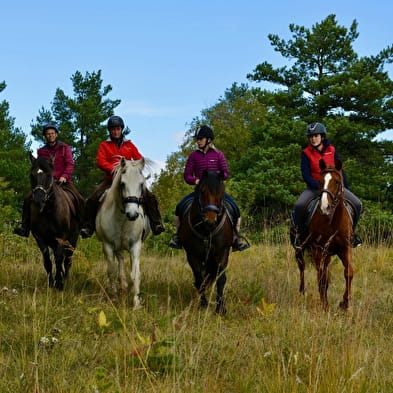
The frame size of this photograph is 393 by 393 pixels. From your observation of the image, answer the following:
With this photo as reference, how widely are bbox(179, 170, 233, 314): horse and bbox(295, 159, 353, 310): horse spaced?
116cm

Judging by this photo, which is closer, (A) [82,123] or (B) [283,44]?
(B) [283,44]

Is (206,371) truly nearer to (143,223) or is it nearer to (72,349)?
(72,349)

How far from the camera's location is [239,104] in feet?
158

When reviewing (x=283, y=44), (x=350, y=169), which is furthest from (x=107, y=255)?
(x=283, y=44)

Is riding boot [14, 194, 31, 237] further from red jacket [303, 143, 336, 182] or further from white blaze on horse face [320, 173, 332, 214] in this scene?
white blaze on horse face [320, 173, 332, 214]

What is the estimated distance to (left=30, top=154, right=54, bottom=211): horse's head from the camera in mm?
7840

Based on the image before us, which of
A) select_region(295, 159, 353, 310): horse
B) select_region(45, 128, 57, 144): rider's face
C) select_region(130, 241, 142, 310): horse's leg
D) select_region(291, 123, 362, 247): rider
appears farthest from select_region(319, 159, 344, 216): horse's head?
select_region(45, 128, 57, 144): rider's face

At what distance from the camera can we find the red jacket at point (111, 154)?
851cm

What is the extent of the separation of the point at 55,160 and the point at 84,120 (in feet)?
111

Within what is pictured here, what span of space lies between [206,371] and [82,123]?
3970cm

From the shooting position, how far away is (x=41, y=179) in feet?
26.0

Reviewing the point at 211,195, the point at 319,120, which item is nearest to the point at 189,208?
the point at 211,195

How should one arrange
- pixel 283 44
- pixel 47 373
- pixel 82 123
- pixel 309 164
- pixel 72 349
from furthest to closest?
pixel 82 123, pixel 283 44, pixel 309 164, pixel 72 349, pixel 47 373

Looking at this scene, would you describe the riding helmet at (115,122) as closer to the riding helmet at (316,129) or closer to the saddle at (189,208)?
the saddle at (189,208)
